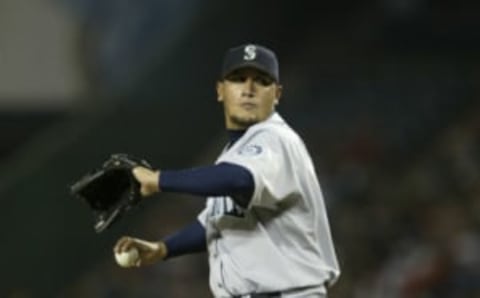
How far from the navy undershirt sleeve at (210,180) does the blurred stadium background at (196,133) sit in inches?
190

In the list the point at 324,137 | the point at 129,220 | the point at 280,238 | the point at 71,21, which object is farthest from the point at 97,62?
the point at 280,238

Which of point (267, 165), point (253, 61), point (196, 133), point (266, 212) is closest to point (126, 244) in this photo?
point (266, 212)

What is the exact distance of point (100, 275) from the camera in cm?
884

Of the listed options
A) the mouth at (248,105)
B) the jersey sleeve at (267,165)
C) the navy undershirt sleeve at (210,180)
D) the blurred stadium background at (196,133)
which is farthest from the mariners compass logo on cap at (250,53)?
the blurred stadium background at (196,133)

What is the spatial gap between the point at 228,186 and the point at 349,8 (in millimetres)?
7638

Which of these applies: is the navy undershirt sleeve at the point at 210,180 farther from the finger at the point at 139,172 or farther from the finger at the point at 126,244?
the finger at the point at 126,244

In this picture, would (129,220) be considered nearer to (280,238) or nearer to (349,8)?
(349,8)

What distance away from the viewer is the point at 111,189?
12.0ft

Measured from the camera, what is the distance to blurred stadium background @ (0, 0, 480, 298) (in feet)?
27.9

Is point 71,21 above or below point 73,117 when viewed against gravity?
above

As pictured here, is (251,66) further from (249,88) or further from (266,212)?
→ (266,212)

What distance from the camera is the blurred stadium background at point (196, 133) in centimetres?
850

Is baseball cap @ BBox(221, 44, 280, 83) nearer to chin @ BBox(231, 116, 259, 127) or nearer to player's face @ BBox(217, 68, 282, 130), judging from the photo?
player's face @ BBox(217, 68, 282, 130)

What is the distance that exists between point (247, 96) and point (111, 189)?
0.46 metres
